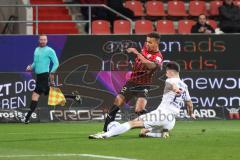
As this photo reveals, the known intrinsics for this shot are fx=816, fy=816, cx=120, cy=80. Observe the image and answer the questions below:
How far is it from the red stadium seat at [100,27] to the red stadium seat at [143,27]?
Result: 39.0 inches

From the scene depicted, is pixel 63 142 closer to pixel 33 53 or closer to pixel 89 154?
pixel 89 154

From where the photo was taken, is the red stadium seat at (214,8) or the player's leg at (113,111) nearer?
the player's leg at (113,111)

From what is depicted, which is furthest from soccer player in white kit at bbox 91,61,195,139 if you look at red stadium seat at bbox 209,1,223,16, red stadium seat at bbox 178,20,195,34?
red stadium seat at bbox 209,1,223,16

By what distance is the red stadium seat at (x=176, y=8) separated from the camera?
2734cm

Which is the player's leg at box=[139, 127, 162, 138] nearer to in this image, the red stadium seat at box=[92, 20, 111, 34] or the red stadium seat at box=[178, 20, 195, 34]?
the red stadium seat at box=[92, 20, 111, 34]

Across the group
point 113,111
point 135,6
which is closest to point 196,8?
point 135,6

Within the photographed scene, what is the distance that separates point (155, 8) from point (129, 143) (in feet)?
44.8

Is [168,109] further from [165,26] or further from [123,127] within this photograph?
[165,26]

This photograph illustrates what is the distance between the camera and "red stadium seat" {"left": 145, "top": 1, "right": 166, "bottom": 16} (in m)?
27.1

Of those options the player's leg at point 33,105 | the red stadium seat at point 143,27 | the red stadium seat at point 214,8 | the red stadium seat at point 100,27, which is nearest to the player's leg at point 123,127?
the player's leg at point 33,105

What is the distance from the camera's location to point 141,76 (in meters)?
16.1

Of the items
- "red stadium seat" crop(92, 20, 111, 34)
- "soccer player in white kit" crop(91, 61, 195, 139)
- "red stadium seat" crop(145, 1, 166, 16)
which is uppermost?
"red stadium seat" crop(145, 1, 166, 16)

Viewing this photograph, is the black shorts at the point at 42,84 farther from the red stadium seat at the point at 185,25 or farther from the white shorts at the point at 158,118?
the white shorts at the point at 158,118

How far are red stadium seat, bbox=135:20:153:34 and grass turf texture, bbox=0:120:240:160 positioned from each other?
6807mm
